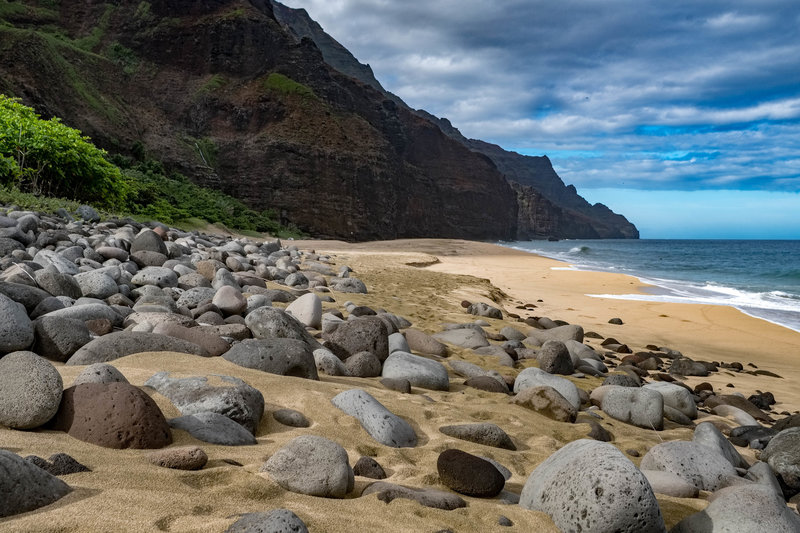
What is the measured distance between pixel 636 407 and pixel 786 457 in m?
1.08

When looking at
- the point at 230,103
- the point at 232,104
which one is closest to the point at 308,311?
the point at 232,104

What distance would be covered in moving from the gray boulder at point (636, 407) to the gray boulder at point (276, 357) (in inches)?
97.2

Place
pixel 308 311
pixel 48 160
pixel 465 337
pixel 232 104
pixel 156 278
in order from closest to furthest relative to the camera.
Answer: pixel 308 311, pixel 156 278, pixel 465 337, pixel 48 160, pixel 232 104

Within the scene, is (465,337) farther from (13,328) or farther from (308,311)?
(13,328)

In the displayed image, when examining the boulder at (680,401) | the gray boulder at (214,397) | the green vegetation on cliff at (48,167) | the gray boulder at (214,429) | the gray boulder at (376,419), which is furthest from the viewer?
the green vegetation on cliff at (48,167)

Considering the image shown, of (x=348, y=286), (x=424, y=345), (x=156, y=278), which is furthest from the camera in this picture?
(x=348, y=286)

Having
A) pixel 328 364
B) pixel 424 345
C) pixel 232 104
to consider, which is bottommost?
pixel 424 345

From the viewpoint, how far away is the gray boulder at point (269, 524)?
5.09 feet

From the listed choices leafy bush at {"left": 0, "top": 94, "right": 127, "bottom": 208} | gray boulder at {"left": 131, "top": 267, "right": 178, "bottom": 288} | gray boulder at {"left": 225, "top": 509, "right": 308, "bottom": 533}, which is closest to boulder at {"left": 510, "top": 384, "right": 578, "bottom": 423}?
gray boulder at {"left": 225, "top": 509, "right": 308, "bottom": 533}

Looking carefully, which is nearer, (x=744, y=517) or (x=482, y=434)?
(x=744, y=517)

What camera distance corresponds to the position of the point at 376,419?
2.98 metres

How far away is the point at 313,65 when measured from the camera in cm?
5262

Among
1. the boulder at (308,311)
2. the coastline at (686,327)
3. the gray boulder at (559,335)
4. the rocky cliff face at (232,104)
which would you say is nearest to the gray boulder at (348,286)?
the gray boulder at (559,335)

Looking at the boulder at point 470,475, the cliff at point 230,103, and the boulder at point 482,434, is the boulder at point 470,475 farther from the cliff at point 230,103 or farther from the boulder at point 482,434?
the cliff at point 230,103
